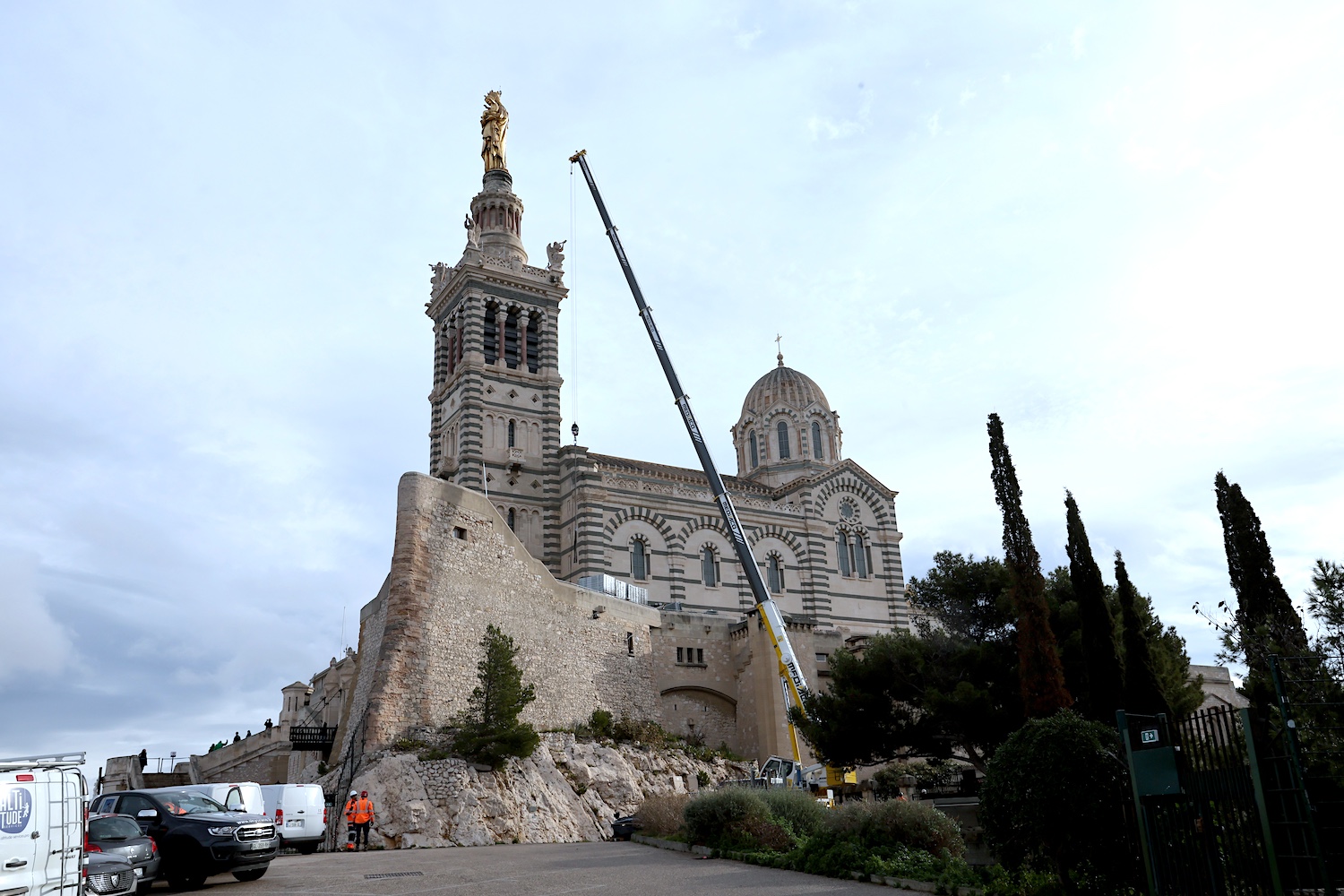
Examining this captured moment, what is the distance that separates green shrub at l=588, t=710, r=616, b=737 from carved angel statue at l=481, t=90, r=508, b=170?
91.1 ft

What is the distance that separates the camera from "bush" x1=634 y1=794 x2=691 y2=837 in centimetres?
1906

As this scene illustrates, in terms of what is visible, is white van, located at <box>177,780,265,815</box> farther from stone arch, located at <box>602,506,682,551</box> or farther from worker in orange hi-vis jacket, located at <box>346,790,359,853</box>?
stone arch, located at <box>602,506,682,551</box>

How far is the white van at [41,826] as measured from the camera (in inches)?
336

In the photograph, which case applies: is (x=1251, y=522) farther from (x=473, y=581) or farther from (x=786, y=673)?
(x=473, y=581)

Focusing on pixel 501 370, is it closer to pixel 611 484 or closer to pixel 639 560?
pixel 611 484

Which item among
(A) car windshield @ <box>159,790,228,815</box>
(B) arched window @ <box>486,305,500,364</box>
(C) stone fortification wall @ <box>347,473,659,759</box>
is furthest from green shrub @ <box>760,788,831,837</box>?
(B) arched window @ <box>486,305,500,364</box>

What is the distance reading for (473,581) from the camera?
26938mm

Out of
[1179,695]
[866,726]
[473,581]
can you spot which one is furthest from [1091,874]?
[473,581]

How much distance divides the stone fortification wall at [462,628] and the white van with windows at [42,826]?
13820 mm

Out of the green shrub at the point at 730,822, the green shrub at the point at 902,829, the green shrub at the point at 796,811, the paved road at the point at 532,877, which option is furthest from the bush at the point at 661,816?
the green shrub at the point at 902,829

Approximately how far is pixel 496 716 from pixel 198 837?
11.6 m

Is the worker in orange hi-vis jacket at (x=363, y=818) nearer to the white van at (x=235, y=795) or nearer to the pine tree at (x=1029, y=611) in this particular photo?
the white van at (x=235, y=795)

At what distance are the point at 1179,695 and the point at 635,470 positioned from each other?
2257 cm

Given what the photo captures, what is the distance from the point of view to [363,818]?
19.8m
